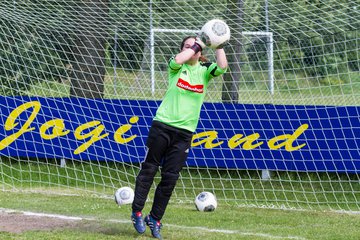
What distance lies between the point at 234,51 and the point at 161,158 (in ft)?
13.9

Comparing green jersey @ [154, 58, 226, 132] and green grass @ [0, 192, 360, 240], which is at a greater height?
green jersey @ [154, 58, 226, 132]

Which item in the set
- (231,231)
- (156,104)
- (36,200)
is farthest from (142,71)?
(231,231)

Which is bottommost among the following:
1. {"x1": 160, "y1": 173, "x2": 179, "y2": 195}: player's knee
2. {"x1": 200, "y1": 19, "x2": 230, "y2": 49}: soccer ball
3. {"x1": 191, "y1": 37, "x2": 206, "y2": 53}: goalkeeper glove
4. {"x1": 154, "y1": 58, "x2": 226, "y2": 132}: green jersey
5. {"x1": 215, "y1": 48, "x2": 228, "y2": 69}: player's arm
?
{"x1": 160, "y1": 173, "x2": 179, "y2": 195}: player's knee

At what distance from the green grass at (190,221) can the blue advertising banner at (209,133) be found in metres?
1.27

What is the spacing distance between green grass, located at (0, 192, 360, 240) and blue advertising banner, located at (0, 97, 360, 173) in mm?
1271

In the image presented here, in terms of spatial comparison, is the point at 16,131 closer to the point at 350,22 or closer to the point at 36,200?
the point at 36,200

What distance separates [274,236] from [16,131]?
5.40 meters

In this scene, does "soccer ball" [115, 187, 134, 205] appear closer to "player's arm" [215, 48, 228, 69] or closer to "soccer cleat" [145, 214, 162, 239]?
"soccer cleat" [145, 214, 162, 239]

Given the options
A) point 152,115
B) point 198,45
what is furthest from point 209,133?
point 198,45

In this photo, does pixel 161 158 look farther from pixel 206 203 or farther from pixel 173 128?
pixel 206 203

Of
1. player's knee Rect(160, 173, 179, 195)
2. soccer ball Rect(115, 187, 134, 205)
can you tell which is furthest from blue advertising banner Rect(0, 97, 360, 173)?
player's knee Rect(160, 173, 179, 195)

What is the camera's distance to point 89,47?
11719 millimetres

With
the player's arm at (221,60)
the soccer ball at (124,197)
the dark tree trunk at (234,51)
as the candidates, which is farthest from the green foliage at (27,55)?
the player's arm at (221,60)

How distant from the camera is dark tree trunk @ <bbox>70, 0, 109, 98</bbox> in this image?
10.9 m
